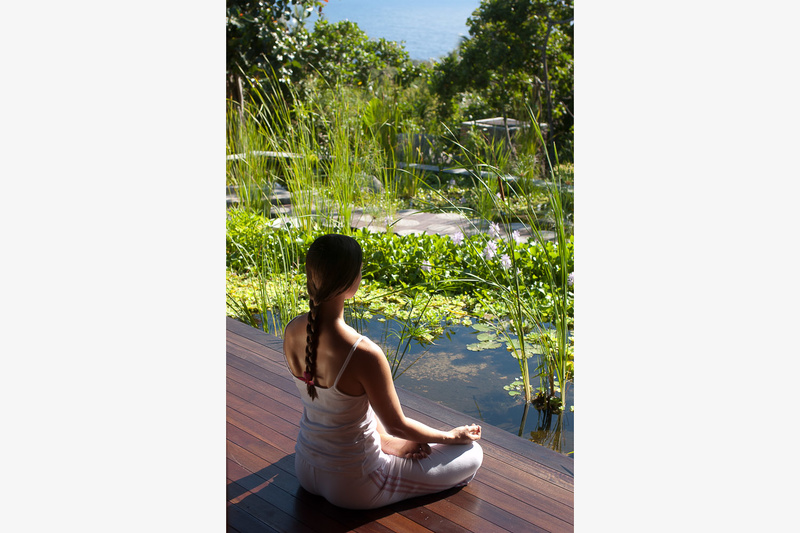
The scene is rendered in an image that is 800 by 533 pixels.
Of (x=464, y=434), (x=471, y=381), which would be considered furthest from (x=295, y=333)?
(x=471, y=381)

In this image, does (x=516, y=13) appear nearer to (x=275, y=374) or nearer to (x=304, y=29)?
(x=304, y=29)

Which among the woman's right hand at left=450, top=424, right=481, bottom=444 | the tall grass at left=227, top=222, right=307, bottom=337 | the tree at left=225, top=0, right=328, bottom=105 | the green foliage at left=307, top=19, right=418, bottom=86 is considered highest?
the tree at left=225, top=0, right=328, bottom=105

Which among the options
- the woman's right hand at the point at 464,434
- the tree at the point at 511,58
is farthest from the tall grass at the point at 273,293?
the tree at the point at 511,58

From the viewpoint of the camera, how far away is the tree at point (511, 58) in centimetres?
568

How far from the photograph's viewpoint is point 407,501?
2010mm

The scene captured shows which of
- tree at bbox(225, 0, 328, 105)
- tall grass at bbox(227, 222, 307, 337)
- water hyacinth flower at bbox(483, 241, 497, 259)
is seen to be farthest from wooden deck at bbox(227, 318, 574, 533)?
tree at bbox(225, 0, 328, 105)

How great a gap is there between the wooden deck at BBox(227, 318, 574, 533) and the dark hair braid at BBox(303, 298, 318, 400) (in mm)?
380

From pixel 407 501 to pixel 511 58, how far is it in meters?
4.64

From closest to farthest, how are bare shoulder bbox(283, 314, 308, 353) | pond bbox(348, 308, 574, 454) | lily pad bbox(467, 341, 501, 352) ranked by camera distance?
bare shoulder bbox(283, 314, 308, 353)
pond bbox(348, 308, 574, 454)
lily pad bbox(467, 341, 501, 352)

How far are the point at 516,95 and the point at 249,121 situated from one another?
8.43 ft

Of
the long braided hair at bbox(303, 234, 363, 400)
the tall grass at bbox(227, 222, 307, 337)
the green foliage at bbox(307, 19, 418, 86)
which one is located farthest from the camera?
the green foliage at bbox(307, 19, 418, 86)

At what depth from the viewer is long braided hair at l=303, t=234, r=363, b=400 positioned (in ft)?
5.75

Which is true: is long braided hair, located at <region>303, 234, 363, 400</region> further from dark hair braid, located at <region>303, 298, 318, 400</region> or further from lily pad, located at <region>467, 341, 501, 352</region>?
lily pad, located at <region>467, 341, 501, 352</region>

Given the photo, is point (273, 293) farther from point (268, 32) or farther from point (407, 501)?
point (268, 32)
